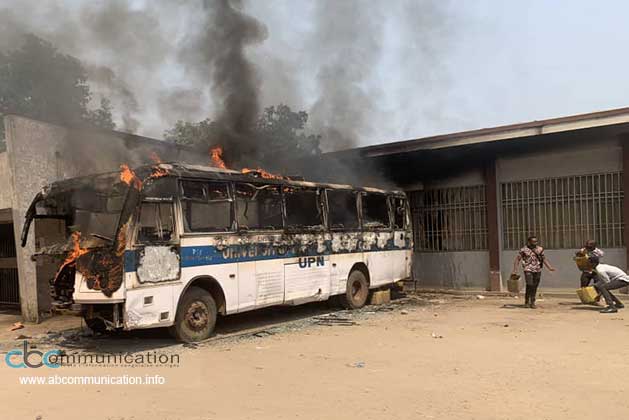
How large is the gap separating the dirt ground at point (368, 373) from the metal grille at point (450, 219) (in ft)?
14.5

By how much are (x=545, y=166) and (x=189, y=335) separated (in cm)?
956

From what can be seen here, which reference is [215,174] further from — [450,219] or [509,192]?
[509,192]

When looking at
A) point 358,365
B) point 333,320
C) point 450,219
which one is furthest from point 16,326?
point 450,219

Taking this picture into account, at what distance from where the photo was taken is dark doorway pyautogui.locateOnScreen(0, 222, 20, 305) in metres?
12.6

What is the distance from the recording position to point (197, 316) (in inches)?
318

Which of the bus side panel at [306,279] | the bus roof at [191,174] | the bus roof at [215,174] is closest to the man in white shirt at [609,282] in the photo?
the bus side panel at [306,279]

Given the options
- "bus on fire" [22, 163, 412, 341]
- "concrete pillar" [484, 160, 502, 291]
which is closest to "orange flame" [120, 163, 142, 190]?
"bus on fire" [22, 163, 412, 341]

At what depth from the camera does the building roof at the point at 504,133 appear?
1092cm

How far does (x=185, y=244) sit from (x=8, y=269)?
7534 millimetres

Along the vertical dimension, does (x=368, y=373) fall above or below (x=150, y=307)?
below

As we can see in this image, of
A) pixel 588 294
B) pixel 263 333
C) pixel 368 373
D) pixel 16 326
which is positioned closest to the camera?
pixel 368 373

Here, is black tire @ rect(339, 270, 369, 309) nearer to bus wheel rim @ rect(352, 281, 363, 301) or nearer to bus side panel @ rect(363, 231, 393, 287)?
bus wheel rim @ rect(352, 281, 363, 301)

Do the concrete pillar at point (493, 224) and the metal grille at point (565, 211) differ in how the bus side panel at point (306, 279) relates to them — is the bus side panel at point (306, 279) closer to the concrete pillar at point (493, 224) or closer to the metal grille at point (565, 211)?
the concrete pillar at point (493, 224)

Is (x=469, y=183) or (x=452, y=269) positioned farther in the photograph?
(x=452, y=269)
